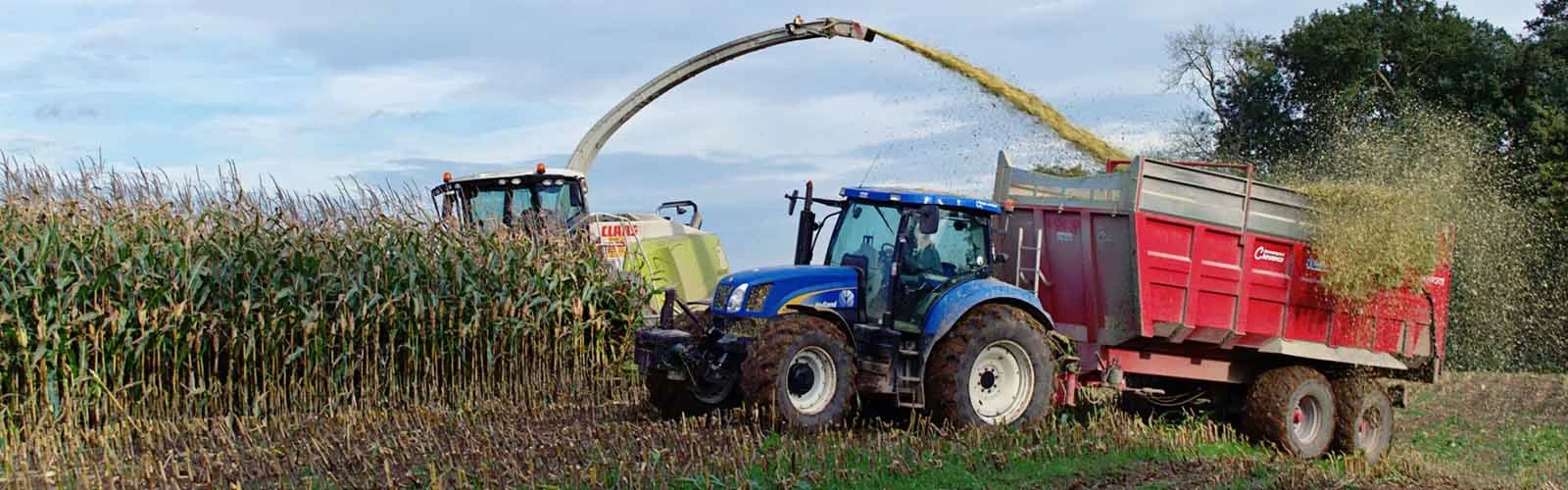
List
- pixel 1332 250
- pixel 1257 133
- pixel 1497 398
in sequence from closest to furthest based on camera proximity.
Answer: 1. pixel 1332 250
2. pixel 1497 398
3. pixel 1257 133

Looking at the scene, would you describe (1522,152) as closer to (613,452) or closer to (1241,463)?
(1241,463)

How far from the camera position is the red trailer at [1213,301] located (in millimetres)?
11008

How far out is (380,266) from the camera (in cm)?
1250

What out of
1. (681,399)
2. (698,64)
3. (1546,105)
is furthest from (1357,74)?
(681,399)

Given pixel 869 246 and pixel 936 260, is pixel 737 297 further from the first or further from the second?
pixel 936 260

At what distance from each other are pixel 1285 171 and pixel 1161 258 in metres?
3.72

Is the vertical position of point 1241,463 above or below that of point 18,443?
above

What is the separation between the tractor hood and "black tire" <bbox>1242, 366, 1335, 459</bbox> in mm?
3821

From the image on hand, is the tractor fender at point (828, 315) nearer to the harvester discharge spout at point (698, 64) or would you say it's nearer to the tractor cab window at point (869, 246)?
the tractor cab window at point (869, 246)

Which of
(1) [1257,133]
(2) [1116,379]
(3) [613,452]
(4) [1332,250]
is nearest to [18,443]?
(3) [613,452]

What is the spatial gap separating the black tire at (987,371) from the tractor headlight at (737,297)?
140 centimetres

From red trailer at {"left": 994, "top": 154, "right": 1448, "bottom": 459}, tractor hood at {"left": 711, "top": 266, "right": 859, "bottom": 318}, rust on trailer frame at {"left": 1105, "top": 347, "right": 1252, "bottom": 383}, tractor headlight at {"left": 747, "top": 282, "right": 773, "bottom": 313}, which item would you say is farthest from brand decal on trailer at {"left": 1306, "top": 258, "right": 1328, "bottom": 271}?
tractor headlight at {"left": 747, "top": 282, "right": 773, "bottom": 313}

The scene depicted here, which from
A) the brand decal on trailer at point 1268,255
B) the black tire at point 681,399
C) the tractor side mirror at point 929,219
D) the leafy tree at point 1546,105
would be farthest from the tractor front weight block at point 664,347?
the leafy tree at point 1546,105

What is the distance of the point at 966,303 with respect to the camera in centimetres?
1011
